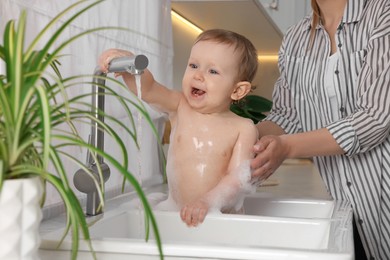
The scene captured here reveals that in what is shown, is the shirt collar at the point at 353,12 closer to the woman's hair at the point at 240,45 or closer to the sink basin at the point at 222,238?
the woman's hair at the point at 240,45

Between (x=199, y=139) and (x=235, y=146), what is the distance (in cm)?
8

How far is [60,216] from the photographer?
46.1 inches

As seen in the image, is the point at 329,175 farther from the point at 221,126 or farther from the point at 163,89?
the point at 163,89

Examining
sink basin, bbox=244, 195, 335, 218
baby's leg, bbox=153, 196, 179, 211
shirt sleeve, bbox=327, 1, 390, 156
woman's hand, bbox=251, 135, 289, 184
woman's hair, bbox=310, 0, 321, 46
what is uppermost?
woman's hair, bbox=310, 0, 321, 46

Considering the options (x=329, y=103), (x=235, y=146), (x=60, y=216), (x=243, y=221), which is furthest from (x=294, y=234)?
(x=329, y=103)

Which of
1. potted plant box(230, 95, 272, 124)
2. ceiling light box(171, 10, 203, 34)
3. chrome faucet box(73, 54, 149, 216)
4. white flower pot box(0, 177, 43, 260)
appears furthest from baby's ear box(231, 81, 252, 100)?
ceiling light box(171, 10, 203, 34)

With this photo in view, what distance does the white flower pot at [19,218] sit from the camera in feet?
2.10

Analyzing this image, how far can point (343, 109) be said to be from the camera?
155cm

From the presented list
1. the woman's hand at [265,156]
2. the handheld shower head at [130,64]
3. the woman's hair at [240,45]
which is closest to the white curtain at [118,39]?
the handheld shower head at [130,64]

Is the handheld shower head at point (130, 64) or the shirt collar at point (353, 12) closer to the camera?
the handheld shower head at point (130, 64)

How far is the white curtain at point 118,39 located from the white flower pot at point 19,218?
30 cm

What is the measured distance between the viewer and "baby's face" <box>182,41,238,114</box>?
1.35 m

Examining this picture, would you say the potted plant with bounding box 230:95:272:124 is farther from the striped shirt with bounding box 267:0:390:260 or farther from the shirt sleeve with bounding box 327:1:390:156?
the shirt sleeve with bounding box 327:1:390:156

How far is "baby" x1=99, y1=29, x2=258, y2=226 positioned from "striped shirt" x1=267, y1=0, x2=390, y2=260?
242 mm
